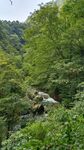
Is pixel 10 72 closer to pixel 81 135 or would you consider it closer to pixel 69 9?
pixel 69 9

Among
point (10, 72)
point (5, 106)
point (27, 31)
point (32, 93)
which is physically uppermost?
point (27, 31)

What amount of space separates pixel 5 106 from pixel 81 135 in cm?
959

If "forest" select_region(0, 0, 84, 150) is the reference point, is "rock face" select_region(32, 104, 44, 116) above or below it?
below

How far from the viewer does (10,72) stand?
52.6 feet

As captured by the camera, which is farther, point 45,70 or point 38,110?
point 45,70

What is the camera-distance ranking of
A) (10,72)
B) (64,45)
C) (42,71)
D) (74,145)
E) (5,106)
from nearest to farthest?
(74,145) < (5,106) < (10,72) < (64,45) < (42,71)

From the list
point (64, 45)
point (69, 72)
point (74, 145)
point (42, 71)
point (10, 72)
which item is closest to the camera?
point (74, 145)

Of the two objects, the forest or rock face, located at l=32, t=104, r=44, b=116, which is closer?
the forest

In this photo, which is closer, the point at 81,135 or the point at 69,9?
the point at 81,135

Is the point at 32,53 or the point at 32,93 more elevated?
the point at 32,53

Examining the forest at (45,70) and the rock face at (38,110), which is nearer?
the forest at (45,70)

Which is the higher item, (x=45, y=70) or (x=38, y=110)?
(x=45, y=70)

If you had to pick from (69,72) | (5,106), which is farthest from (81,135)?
(69,72)

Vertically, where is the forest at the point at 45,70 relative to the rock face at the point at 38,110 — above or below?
above
